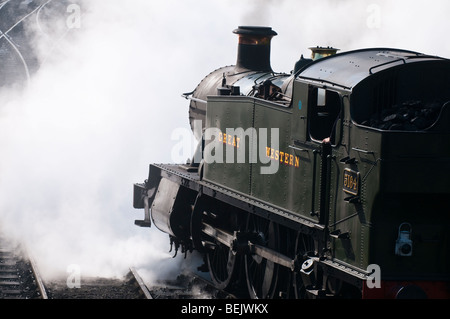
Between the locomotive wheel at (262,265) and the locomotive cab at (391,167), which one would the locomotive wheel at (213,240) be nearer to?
the locomotive wheel at (262,265)

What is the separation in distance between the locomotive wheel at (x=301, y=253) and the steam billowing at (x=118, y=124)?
4.41 meters

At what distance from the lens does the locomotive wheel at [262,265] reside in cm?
1208

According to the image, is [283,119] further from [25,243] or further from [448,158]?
[25,243]

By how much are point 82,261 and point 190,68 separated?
1028 cm

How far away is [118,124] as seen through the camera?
22391 millimetres

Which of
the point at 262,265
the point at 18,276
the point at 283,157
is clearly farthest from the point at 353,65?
the point at 18,276

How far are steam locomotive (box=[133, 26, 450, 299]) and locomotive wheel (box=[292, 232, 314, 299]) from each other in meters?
0.01

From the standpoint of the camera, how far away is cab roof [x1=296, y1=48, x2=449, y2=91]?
33.4ft

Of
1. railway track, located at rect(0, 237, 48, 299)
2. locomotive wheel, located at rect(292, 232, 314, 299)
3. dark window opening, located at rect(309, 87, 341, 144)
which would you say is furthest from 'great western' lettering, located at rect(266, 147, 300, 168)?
railway track, located at rect(0, 237, 48, 299)

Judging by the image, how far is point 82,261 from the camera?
52.3ft

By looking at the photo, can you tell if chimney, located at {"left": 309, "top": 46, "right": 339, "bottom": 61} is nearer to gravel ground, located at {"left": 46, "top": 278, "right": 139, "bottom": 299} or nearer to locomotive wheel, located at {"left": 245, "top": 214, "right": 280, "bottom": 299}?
locomotive wheel, located at {"left": 245, "top": 214, "right": 280, "bottom": 299}

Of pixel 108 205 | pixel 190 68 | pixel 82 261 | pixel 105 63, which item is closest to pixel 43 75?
pixel 105 63

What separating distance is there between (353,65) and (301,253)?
7.56ft

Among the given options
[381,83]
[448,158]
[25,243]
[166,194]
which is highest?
[381,83]
